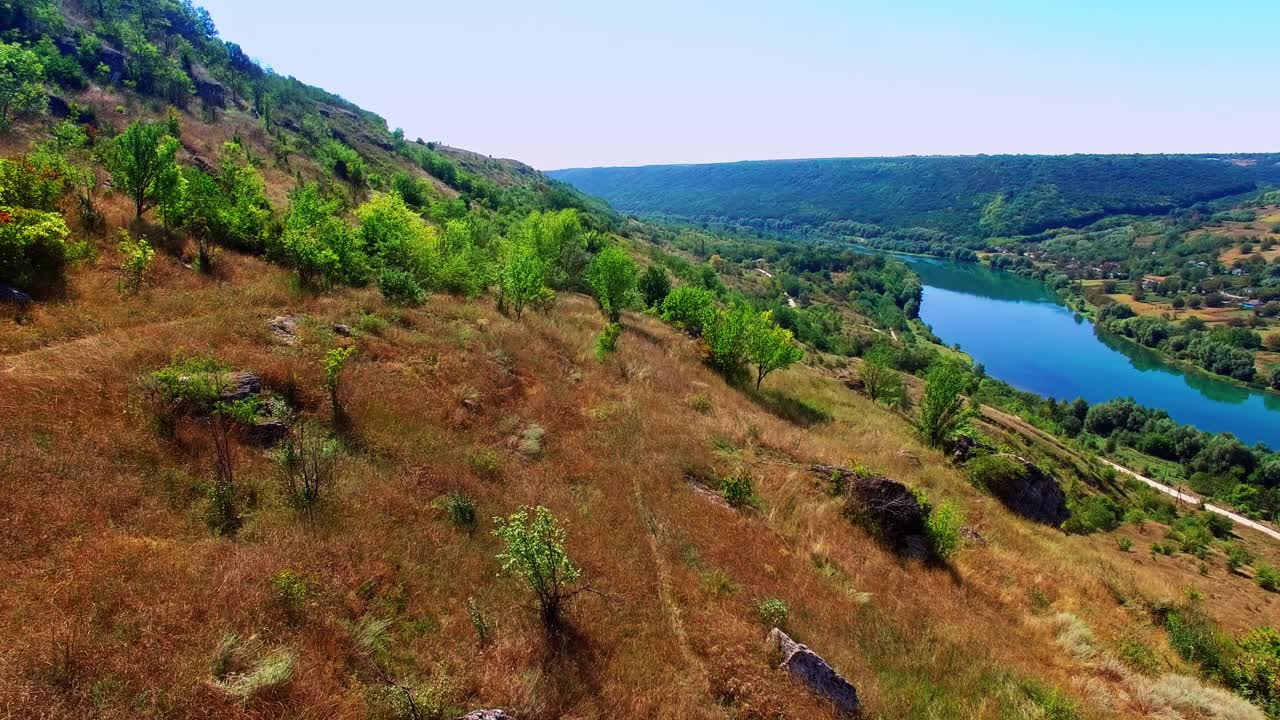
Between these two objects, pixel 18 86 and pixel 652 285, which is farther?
pixel 652 285

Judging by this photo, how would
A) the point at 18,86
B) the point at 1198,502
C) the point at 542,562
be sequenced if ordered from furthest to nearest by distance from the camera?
1. the point at 1198,502
2. the point at 18,86
3. the point at 542,562

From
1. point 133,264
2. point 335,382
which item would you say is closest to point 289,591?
point 335,382

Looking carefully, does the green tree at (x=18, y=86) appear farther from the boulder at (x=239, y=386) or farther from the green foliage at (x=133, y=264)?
the boulder at (x=239, y=386)

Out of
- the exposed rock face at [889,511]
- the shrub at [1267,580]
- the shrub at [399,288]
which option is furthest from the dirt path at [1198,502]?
the shrub at [399,288]

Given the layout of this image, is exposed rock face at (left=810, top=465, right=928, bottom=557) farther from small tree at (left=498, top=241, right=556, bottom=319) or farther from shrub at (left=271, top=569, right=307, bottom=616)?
small tree at (left=498, top=241, right=556, bottom=319)

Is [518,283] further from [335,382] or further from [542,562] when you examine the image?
[542,562]

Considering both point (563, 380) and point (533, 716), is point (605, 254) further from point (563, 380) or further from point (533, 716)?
point (533, 716)

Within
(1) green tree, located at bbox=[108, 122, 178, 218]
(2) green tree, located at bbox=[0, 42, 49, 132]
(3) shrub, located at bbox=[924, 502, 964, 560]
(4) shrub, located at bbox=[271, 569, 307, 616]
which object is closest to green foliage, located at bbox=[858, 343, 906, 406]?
(3) shrub, located at bbox=[924, 502, 964, 560]

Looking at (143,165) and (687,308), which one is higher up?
(143,165)
